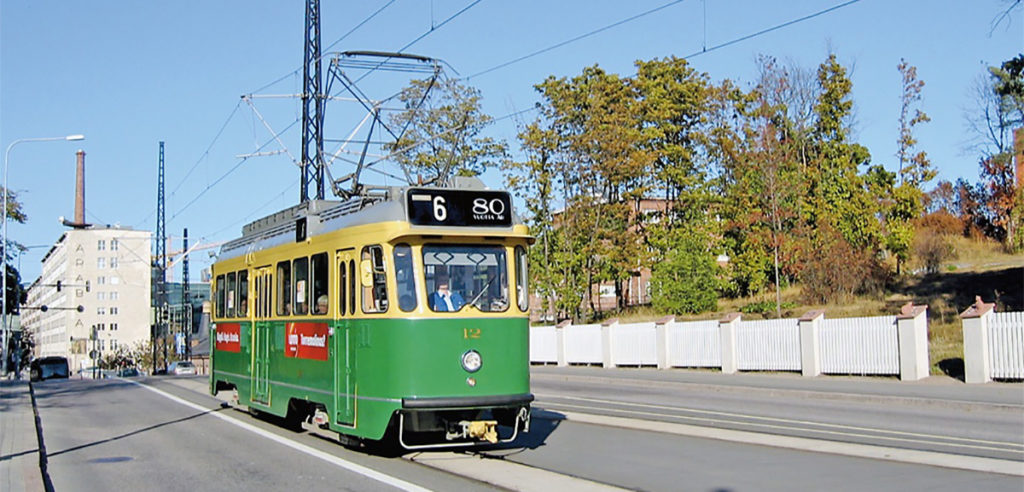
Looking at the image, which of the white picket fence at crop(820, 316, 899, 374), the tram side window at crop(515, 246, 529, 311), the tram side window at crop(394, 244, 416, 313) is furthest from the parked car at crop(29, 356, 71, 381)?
the tram side window at crop(515, 246, 529, 311)

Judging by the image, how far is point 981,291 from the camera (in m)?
38.2

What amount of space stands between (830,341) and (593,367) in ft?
43.1

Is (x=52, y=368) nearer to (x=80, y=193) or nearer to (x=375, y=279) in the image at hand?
(x=375, y=279)

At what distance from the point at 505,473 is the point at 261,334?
6960 millimetres

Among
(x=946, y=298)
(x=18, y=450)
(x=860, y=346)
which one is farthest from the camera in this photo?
(x=946, y=298)

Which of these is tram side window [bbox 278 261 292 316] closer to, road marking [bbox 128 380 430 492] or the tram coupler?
road marking [bbox 128 380 430 492]

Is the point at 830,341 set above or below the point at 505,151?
below

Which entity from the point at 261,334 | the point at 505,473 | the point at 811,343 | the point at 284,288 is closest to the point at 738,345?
the point at 811,343

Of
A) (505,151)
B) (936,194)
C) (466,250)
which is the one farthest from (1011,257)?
(466,250)

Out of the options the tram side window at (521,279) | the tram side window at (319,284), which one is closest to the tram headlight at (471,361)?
the tram side window at (521,279)

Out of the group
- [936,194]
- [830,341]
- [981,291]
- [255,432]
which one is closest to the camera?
[255,432]

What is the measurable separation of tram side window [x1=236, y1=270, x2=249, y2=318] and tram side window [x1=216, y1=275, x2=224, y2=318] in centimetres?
155

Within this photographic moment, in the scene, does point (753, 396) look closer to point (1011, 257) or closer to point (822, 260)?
point (822, 260)

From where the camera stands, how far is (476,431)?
12.3m
